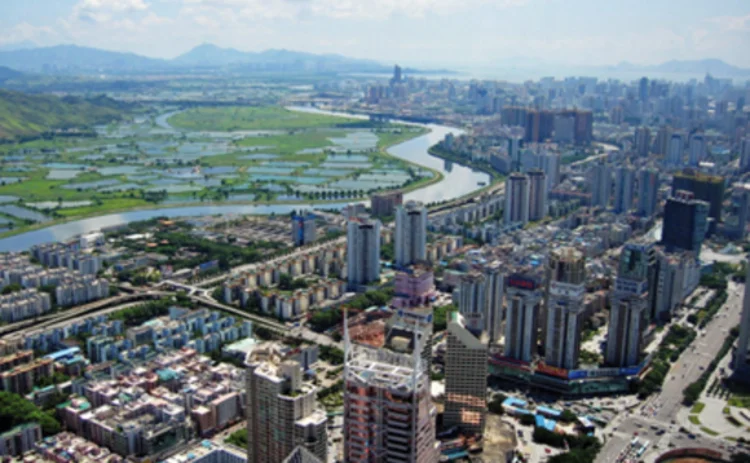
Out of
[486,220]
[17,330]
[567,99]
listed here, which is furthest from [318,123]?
[17,330]

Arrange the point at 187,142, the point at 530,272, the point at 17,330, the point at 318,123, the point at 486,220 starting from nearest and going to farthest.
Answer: the point at 530,272 < the point at 17,330 < the point at 486,220 < the point at 187,142 < the point at 318,123

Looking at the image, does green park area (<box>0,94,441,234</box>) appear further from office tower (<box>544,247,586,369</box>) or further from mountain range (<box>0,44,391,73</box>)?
mountain range (<box>0,44,391,73</box>)

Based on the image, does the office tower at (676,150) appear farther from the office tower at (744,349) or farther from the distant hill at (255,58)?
the distant hill at (255,58)

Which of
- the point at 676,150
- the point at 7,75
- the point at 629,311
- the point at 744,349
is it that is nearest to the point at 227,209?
the point at 629,311

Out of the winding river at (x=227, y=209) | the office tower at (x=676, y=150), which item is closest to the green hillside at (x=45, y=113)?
the winding river at (x=227, y=209)

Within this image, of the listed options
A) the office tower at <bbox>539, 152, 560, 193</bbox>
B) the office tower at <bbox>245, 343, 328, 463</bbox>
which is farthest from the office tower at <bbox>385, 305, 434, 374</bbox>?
the office tower at <bbox>539, 152, 560, 193</bbox>

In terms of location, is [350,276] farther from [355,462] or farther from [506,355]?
[355,462]
